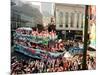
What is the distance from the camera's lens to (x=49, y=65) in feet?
5.53

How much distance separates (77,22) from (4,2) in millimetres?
693

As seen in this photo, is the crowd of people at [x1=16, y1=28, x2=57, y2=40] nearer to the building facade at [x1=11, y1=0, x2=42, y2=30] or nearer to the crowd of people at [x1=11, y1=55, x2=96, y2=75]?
the building facade at [x1=11, y1=0, x2=42, y2=30]

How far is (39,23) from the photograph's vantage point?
5.41 ft

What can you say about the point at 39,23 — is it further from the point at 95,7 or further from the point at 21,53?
the point at 95,7

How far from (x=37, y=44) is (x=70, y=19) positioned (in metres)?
0.39

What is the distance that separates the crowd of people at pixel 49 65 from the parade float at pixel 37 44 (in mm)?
54

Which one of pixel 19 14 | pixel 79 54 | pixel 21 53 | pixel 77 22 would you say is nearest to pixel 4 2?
pixel 19 14

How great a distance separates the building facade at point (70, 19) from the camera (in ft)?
5.59

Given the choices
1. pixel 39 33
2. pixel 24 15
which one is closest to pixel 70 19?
pixel 39 33

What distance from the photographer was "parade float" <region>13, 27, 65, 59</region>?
5.27ft

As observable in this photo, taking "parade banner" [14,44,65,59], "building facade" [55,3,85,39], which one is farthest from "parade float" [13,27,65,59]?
"building facade" [55,3,85,39]

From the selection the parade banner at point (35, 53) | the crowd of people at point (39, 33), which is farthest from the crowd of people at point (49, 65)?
the crowd of people at point (39, 33)

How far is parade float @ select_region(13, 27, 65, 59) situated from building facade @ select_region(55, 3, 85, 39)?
0.37 feet

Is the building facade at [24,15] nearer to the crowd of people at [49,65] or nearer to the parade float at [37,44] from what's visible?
the parade float at [37,44]
